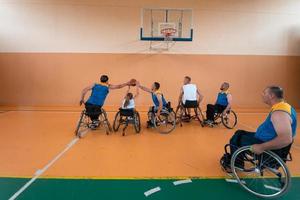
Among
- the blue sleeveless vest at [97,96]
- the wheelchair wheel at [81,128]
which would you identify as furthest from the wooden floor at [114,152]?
the blue sleeveless vest at [97,96]

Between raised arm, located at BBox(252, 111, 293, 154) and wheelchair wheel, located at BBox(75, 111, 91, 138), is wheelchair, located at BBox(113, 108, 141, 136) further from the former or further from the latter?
raised arm, located at BBox(252, 111, 293, 154)

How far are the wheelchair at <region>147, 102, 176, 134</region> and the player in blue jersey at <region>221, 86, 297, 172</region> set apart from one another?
1.98 m

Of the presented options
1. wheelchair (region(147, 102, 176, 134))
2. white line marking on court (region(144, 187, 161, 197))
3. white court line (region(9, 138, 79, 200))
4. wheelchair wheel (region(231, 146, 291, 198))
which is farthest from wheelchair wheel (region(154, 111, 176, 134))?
white line marking on court (region(144, 187, 161, 197))

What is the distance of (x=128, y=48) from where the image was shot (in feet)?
23.5

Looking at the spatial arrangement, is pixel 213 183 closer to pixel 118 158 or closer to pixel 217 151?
pixel 217 151

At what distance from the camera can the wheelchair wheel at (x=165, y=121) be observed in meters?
4.32

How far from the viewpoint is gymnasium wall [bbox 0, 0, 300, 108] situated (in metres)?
7.00

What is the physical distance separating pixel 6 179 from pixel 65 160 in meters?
0.68

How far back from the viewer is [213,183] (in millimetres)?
2363

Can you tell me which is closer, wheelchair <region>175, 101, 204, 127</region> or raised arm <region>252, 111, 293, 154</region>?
raised arm <region>252, 111, 293, 154</region>

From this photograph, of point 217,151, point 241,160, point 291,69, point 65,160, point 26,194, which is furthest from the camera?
point 291,69

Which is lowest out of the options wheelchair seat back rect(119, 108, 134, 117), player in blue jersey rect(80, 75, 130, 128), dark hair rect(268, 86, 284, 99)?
wheelchair seat back rect(119, 108, 134, 117)

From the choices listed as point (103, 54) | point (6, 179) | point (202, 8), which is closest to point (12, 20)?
point (103, 54)

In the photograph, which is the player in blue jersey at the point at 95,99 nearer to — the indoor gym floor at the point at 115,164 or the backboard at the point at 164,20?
the indoor gym floor at the point at 115,164
